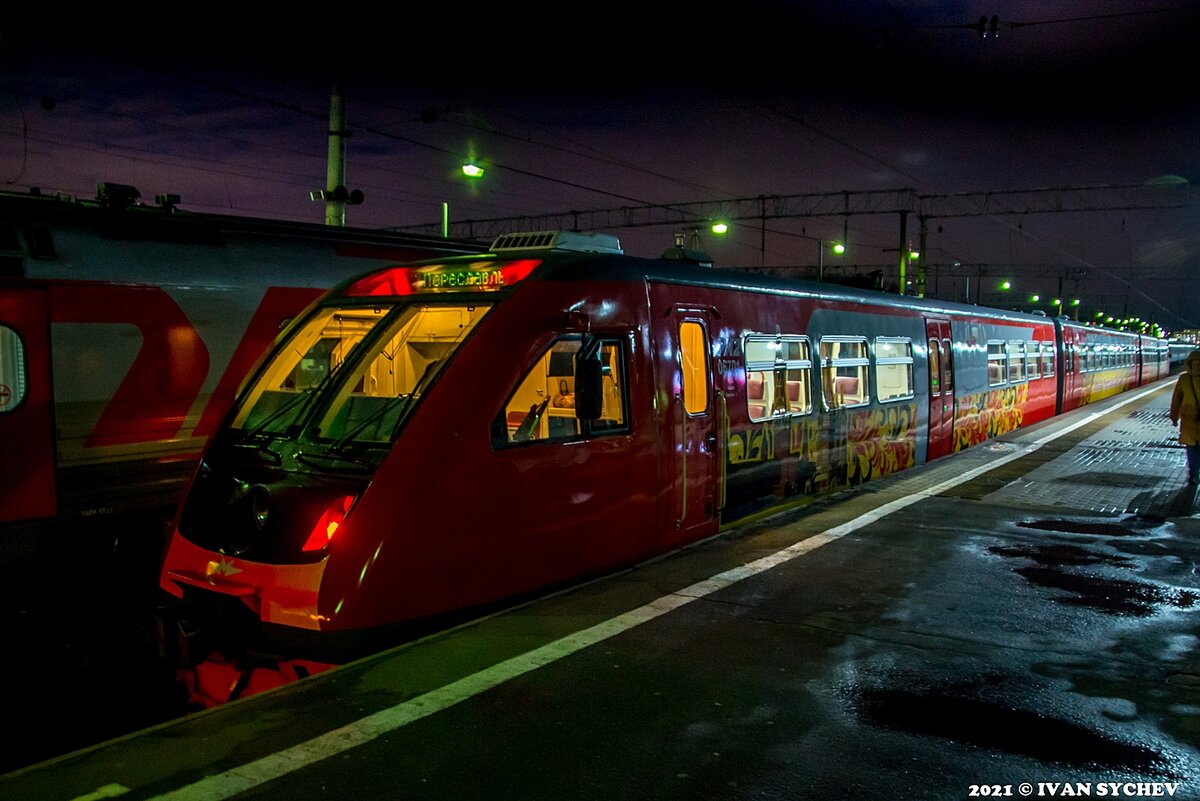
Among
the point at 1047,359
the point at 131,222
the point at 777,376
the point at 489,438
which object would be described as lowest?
the point at 489,438

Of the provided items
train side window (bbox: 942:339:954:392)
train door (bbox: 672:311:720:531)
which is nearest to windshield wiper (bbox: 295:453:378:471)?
train door (bbox: 672:311:720:531)

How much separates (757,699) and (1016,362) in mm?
16373

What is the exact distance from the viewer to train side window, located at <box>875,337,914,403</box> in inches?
454

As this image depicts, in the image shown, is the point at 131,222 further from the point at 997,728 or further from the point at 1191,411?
the point at 1191,411

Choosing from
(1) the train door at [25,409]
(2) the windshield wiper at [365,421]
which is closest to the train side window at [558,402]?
(2) the windshield wiper at [365,421]

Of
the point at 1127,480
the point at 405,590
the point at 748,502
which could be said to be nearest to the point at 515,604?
the point at 405,590

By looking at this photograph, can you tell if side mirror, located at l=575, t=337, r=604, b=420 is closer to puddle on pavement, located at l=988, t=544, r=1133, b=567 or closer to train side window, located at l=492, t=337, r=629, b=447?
train side window, located at l=492, t=337, r=629, b=447

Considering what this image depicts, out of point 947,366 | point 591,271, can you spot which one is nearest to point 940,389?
point 947,366

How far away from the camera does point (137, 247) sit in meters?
7.73

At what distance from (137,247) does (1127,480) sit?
12.1m

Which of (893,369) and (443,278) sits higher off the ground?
(443,278)

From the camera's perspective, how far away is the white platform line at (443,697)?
3.65 meters

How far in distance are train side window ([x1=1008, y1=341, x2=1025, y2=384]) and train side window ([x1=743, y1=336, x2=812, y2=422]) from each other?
10.3m

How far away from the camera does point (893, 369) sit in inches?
473
